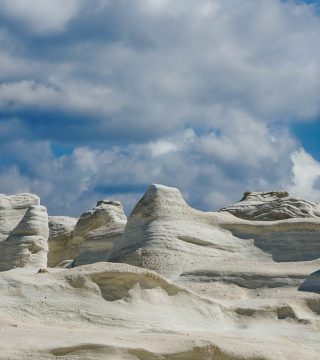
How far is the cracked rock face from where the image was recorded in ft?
96.0

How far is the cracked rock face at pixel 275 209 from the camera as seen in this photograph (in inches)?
1152

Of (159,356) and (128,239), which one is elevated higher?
(128,239)

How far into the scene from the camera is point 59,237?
147 feet

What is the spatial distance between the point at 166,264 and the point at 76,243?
59.1 feet

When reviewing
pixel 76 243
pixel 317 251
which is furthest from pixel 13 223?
pixel 317 251

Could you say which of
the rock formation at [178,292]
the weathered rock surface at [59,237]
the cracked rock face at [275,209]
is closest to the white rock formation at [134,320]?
the rock formation at [178,292]

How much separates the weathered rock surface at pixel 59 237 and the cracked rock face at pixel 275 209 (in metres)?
13.1

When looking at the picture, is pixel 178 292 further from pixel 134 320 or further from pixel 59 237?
pixel 59 237

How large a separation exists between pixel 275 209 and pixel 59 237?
1753 centimetres

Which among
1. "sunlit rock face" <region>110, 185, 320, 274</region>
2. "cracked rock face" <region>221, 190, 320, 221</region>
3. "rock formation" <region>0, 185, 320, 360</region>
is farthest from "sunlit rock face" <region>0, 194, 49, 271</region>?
"sunlit rock face" <region>110, 185, 320, 274</region>

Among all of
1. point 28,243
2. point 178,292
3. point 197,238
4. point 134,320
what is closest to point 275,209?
point 197,238

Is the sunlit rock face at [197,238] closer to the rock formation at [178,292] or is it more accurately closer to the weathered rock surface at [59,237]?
the rock formation at [178,292]

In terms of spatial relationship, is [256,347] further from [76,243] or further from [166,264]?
[76,243]

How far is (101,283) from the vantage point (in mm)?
16406
